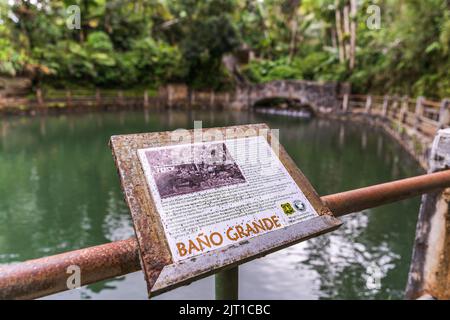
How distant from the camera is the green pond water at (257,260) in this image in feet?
12.4

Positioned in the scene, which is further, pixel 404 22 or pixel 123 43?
pixel 123 43

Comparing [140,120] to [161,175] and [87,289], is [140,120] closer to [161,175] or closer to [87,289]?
[87,289]

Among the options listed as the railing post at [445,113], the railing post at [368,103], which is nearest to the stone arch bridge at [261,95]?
the railing post at [368,103]

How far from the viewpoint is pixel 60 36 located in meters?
19.0

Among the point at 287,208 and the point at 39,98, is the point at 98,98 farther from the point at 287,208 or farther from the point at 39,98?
the point at 287,208

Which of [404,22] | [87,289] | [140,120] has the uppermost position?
[404,22]

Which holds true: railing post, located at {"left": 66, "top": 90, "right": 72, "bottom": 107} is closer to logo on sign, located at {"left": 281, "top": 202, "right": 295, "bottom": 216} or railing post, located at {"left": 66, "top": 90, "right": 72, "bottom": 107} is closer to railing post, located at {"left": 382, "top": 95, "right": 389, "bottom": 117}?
railing post, located at {"left": 382, "top": 95, "right": 389, "bottom": 117}

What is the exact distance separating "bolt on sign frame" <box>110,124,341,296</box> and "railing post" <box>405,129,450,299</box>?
1022 millimetres

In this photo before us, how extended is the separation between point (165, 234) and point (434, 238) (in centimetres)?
177

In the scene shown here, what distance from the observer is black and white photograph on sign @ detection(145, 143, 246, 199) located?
3.52 feet

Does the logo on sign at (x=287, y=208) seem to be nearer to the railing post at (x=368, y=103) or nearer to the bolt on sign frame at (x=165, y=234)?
the bolt on sign frame at (x=165, y=234)

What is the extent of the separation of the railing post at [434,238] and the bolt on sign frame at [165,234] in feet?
3.35
